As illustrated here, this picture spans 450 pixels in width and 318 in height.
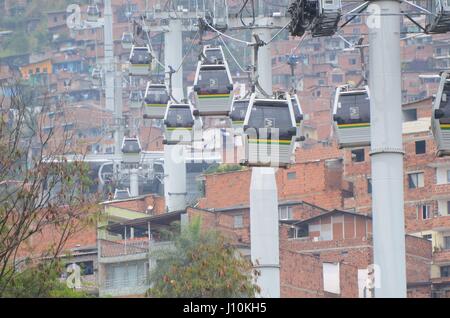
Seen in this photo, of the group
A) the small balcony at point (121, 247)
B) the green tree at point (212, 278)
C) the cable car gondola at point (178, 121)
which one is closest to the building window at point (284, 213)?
the small balcony at point (121, 247)

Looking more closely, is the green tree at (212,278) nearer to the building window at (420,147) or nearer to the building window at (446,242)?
the building window at (446,242)

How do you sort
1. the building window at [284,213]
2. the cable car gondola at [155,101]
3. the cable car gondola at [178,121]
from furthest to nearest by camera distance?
the building window at [284,213] → the cable car gondola at [155,101] → the cable car gondola at [178,121]

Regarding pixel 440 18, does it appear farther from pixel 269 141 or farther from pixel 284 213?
pixel 284 213

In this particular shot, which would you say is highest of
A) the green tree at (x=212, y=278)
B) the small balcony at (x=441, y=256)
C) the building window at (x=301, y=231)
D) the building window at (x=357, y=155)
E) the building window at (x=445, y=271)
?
the green tree at (x=212, y=278)

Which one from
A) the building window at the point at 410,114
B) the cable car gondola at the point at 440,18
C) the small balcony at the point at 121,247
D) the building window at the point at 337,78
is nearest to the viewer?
the cable car gondola at the point at 440,18

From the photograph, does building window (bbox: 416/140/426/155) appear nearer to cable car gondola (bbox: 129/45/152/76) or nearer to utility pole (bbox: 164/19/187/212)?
utility pole (bbox: 164/19/187/212)
